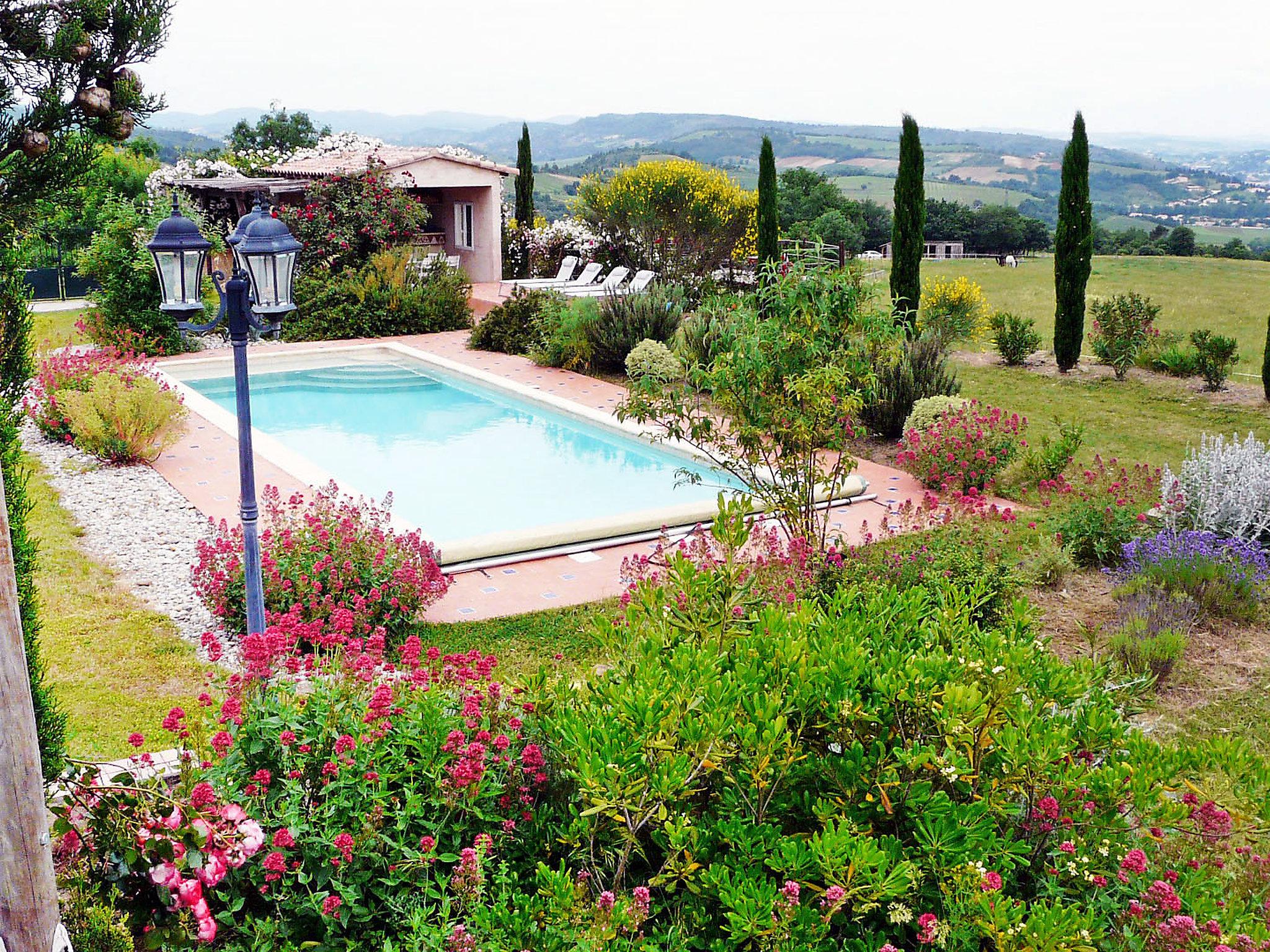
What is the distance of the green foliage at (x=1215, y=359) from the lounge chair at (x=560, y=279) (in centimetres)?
961

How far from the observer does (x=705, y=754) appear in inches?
98.0

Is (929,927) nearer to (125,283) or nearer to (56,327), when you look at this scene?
(125,283)

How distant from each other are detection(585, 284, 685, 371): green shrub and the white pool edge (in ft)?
4.19

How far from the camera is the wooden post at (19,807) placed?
87.9 inches

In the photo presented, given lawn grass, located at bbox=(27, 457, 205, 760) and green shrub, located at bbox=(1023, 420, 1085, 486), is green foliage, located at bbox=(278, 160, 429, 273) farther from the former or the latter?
green shrub, located at bbox=(1023, 420, 1085, 486)

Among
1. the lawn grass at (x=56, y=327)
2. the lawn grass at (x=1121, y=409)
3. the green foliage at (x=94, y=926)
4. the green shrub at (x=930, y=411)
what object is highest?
the lawn grass at (x=56, y=327)

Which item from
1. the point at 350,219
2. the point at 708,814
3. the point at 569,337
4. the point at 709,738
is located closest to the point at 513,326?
Answer: the point at 569,337

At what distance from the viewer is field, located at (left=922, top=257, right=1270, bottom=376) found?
18.5 m

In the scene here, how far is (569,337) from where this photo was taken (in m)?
13.3

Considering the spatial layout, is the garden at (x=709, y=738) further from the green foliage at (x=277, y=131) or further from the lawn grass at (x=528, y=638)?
the green foliage at (x=277, y=131)

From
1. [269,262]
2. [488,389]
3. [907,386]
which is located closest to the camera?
[269,262]

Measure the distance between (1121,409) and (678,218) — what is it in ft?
30.0

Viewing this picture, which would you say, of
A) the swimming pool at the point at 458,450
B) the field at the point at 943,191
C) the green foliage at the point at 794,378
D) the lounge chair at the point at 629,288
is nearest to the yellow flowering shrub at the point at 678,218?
the lounge chair at the point at 629,288

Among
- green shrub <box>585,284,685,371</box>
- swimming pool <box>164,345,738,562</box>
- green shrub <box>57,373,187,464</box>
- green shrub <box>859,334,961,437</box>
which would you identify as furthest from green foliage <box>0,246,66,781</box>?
green shrub <box>585,284,685,371</box>
